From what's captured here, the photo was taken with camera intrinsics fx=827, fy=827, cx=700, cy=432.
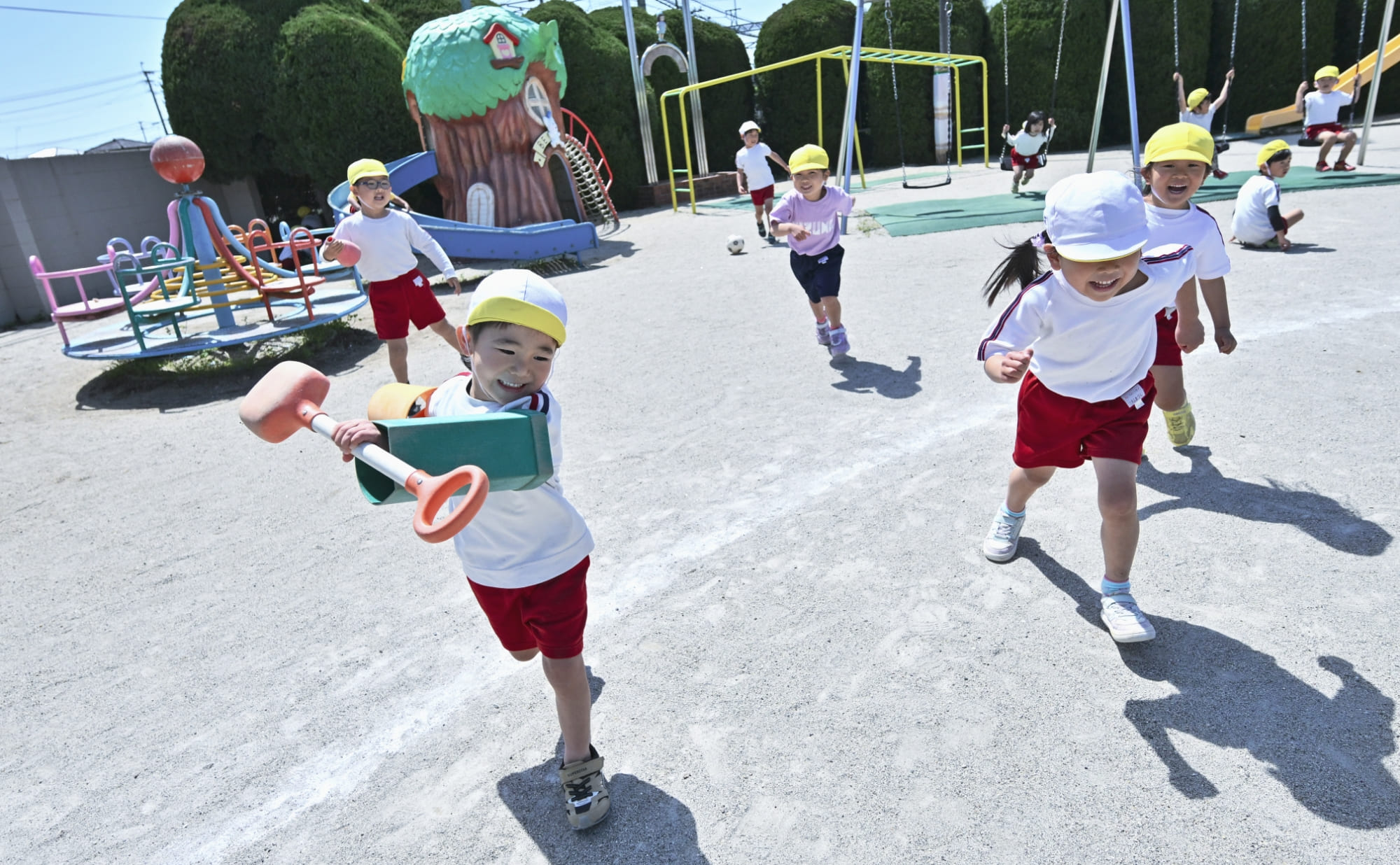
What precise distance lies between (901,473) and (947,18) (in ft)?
63.0

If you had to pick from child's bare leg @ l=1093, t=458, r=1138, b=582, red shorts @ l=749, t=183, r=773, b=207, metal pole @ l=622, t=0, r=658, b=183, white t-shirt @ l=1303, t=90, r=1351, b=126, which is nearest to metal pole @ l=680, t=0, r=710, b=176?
metal pole @ l=622, t=0, r=658, b=183

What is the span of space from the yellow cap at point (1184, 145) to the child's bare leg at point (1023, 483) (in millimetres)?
1355

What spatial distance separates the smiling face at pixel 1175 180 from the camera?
3.21 meters

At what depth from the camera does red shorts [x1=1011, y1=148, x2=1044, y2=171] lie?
12156 mm

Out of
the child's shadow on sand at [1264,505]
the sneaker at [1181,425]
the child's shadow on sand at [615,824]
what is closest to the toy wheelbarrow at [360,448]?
the child's shadow on sand at [615,824]

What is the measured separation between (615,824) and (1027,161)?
12.3m

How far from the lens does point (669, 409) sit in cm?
508

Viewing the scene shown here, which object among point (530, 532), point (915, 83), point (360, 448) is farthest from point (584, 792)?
point (915, 83)

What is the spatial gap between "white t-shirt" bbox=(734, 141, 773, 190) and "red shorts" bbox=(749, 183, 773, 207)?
0.39 feet

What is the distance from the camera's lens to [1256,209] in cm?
729

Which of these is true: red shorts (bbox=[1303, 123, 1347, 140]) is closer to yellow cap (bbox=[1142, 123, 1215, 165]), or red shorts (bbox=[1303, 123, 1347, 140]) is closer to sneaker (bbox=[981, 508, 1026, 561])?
yellow cap (bbox=[1142, 123, 1215, 165])

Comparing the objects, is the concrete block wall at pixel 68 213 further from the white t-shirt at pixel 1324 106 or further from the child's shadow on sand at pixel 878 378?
the white t-shirt at pixel 1324 106

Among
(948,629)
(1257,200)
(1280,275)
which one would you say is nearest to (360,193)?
(948,629)

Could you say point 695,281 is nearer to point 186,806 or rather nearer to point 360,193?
point 360,193
